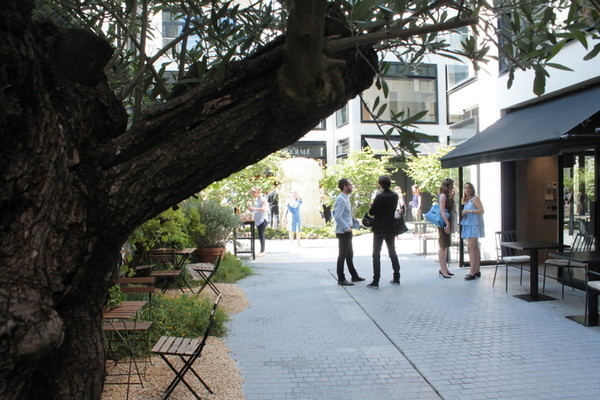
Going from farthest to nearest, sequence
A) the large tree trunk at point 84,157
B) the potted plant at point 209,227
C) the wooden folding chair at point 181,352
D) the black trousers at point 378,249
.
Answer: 1. the potted plant at point 209,227
2. the black trousers at point 378,249
3. the wooden folding chair at point 181,352
4. the large tree trunk at point 84,157

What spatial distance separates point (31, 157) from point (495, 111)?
12.4 m

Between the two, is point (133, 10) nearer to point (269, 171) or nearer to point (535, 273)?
point (535, 273)

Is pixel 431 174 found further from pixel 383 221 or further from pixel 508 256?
pixel 383 221

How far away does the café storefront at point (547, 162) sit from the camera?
8.48 meters

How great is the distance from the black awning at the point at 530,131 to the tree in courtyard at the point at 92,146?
20.9 ft

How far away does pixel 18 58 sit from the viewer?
1999 millimetres

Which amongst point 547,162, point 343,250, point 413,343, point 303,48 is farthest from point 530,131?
point 303,48

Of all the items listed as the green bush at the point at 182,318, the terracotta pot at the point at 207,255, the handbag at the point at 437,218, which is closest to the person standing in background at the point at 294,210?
the terracotta pot at the point at 207,255

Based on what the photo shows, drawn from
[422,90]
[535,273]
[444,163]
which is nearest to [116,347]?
[535,273]

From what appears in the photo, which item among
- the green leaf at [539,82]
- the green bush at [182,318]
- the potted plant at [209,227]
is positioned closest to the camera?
the green leaf at [539,82]

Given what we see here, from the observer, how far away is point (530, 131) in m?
9.50

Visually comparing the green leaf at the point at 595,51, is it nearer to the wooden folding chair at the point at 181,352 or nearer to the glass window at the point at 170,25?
the glass window at the point at 170,25

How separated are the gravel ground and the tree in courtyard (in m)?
2.81

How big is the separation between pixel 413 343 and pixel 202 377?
268 centimetres
